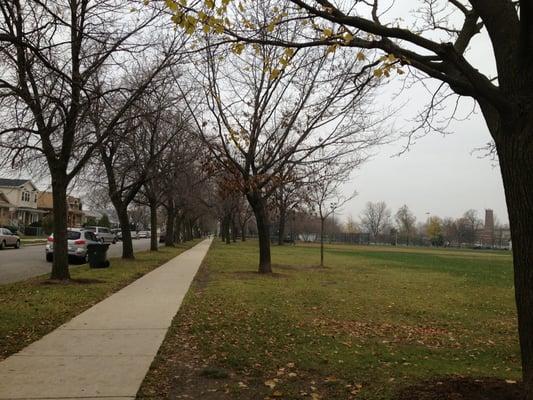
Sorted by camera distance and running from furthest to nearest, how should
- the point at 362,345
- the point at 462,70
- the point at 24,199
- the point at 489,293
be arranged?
the point at 24,199, the point at 489,293, the point at 362,345, the point at 462,70

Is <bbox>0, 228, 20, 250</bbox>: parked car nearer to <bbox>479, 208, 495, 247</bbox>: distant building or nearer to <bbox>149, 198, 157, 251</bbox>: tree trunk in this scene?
<bbox>149, 198, 157, 251</bbox>: tree trunk

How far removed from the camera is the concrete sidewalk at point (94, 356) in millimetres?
5164

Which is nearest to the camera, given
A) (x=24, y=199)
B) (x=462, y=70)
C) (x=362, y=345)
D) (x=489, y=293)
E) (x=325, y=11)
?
(x=462, y=70)

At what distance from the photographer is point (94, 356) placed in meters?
6.50

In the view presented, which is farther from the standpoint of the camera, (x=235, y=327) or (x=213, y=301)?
(x=213, y=301)

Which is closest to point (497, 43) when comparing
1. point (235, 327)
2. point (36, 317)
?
point (235, 327)

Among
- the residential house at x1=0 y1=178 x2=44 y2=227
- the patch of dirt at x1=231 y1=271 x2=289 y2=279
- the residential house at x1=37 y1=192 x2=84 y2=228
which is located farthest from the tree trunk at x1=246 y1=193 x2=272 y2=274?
the residential house at x1=37 y1=192 x2=84 y2=228

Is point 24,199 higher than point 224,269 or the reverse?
higher

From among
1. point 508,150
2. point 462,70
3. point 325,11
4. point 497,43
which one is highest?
point 325,11

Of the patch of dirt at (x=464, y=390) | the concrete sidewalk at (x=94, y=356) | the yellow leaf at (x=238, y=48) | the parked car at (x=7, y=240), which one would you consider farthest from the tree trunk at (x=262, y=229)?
the parked car at (x=7, y=240)

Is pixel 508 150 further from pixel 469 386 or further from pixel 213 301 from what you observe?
pixel 213 301

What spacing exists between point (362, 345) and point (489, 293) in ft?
28.9

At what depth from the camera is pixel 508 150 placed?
4.66 metres

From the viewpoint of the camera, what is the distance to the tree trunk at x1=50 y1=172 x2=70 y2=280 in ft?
47.2
